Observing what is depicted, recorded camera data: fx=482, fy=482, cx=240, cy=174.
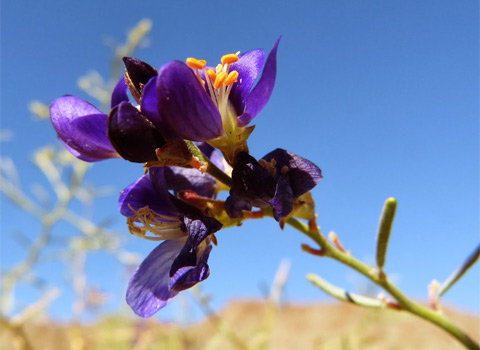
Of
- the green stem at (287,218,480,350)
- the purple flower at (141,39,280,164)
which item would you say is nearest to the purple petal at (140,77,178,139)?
the purple flower at (141,39,280,164)

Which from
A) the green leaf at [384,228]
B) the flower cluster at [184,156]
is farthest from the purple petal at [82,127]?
the green leaf at [384,228]

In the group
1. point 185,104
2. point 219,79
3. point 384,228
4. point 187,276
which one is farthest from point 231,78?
point 384,228

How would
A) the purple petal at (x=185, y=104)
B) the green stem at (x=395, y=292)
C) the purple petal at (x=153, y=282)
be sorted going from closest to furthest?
1. the purple petal at (x=185, y=104)
2. the purple petal at (x=153, y=282)
3. the green stem at (x=395, y=292)

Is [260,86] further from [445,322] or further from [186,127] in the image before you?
[445,322]

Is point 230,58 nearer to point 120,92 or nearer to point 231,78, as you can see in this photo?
point 231,78

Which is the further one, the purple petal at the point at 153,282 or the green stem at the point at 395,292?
the green stem at the point at 395,292

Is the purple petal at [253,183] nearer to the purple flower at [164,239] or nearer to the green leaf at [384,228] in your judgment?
the purple flower at [164,239]
